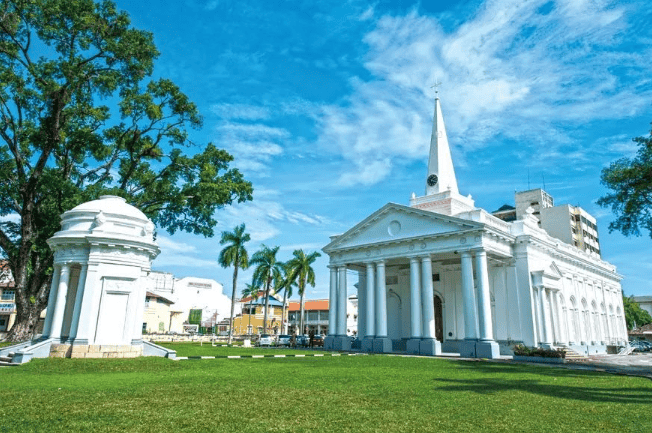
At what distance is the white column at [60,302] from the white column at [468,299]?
20770 millimetres

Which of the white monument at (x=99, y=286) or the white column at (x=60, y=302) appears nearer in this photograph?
the white monument at (x=99, y=286)

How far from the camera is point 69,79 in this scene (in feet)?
80.0

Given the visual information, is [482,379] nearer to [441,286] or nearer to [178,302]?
[441,286]

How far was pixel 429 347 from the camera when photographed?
26906 millimetres

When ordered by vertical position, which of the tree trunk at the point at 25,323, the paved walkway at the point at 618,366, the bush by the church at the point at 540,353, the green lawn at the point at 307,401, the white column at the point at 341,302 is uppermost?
the white column at the point at 341,302

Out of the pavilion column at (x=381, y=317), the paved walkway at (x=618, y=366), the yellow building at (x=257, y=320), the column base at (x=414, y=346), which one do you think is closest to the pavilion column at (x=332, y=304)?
the pavilion column at (x=381, y=317)

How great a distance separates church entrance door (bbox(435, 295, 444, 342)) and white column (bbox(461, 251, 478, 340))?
22.9ft

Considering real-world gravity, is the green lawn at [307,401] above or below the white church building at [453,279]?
below

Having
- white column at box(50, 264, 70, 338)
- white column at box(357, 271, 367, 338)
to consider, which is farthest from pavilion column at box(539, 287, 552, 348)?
white column at box(50, 264, 70, 338)

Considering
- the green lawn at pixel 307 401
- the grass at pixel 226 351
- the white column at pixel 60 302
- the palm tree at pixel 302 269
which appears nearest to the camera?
the green lawn at pixel 307 401

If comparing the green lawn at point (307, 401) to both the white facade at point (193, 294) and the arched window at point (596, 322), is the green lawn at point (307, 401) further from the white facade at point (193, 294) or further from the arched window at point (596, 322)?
the white facade at point (193, 294)

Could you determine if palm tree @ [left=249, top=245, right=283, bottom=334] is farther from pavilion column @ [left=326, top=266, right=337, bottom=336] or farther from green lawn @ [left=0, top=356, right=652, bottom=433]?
green lawn @ [left=0, top=356, right=652, bottom=433]

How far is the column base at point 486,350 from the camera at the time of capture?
2447 centimetres

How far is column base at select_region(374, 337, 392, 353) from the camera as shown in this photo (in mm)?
29031
